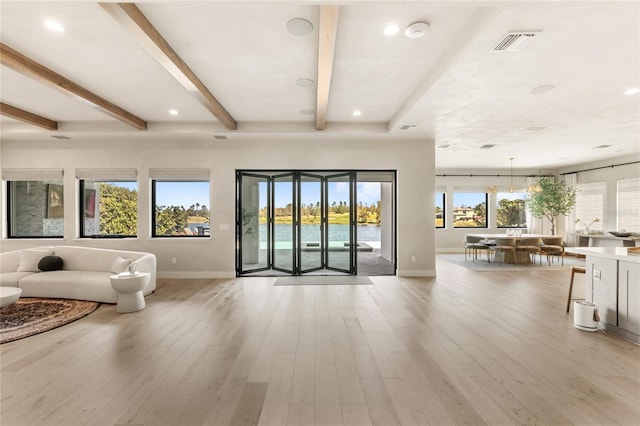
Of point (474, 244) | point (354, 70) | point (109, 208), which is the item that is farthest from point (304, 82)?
point (474, 244)

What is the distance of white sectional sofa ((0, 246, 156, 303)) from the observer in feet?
14.9

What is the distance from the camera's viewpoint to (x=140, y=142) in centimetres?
638

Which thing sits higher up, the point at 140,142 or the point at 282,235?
the point at 140,142

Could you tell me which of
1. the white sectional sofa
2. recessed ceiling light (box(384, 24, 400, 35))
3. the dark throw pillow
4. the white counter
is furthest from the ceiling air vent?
the dark throw pillow

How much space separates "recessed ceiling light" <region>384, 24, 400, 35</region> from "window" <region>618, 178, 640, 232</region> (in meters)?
9.27

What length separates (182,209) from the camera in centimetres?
667

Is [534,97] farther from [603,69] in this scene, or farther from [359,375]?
[359,375]

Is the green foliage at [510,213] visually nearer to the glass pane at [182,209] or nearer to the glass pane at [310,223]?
the glass pane at [310,223]

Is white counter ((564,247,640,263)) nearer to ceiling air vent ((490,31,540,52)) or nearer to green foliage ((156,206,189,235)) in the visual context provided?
ceiling air vent ((490,31,540,52))

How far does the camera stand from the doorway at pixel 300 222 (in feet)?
21.9

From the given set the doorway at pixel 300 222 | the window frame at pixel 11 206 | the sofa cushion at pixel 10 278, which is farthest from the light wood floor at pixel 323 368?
the window frame at pixel 11 206

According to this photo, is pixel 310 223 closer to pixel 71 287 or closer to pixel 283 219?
pixel 283 219

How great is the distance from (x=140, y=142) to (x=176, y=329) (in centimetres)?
453

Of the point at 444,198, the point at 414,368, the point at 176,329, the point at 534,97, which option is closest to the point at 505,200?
the point at 444,198
